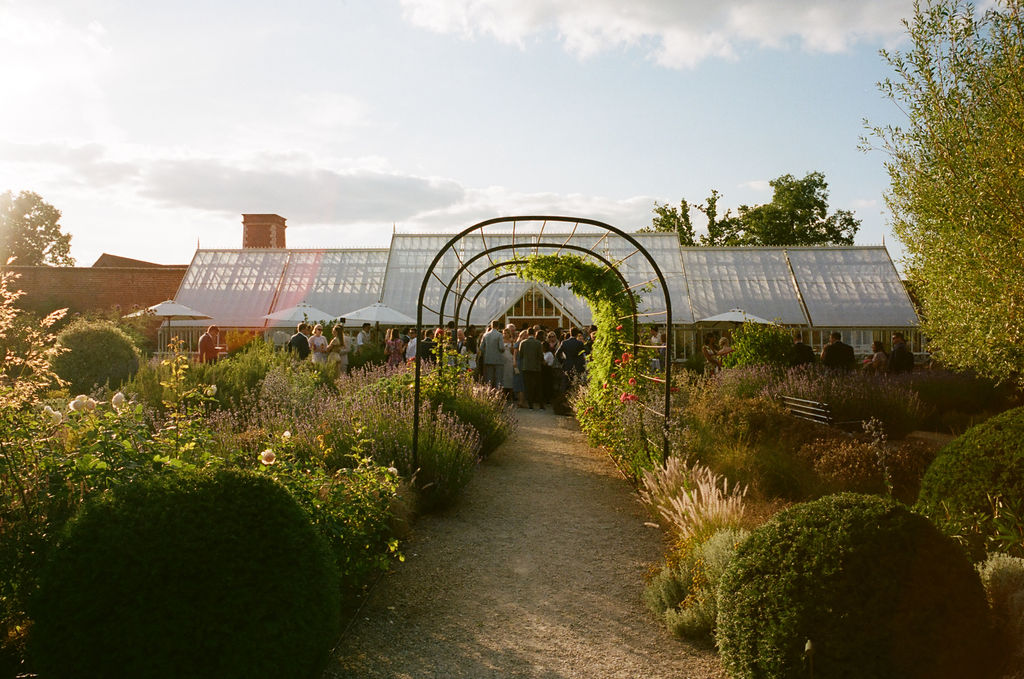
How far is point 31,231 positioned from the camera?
5162cm

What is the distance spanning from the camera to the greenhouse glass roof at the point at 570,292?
81.3 ft

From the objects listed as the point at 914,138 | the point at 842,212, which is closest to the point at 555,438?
the point at 914,138

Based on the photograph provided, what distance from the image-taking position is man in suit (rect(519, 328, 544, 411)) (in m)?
14.6

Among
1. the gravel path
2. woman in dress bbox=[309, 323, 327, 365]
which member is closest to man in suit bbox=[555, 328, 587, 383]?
woman in dress bbox=[309, 323, 327, 365]

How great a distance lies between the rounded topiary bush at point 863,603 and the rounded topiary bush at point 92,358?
11.0m

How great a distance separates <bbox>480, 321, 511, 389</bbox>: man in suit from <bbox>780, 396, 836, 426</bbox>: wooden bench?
18.7 feet

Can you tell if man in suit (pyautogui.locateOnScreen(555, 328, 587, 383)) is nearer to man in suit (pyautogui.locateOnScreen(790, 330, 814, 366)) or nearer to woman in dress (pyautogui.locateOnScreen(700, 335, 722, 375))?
woman in dress (pyautogui.locateOnScreen(700, 335, 722, 375))

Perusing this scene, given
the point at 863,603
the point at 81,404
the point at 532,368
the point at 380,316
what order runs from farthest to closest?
1. the point at 380,316
2. the point at 532,368
3. the point at 81,404
4. the point at 863,603

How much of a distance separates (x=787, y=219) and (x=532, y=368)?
29170 mm

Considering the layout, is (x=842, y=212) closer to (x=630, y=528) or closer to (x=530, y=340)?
(x=530, y=340)

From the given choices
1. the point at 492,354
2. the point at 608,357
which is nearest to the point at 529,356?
the point at 492,354

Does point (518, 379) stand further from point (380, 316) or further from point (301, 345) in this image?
point (380, 316)

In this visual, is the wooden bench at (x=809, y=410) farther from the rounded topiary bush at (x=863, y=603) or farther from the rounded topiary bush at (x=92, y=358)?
the rounded topiary bush at (x=92, y=358)

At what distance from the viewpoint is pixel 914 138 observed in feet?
31.8
